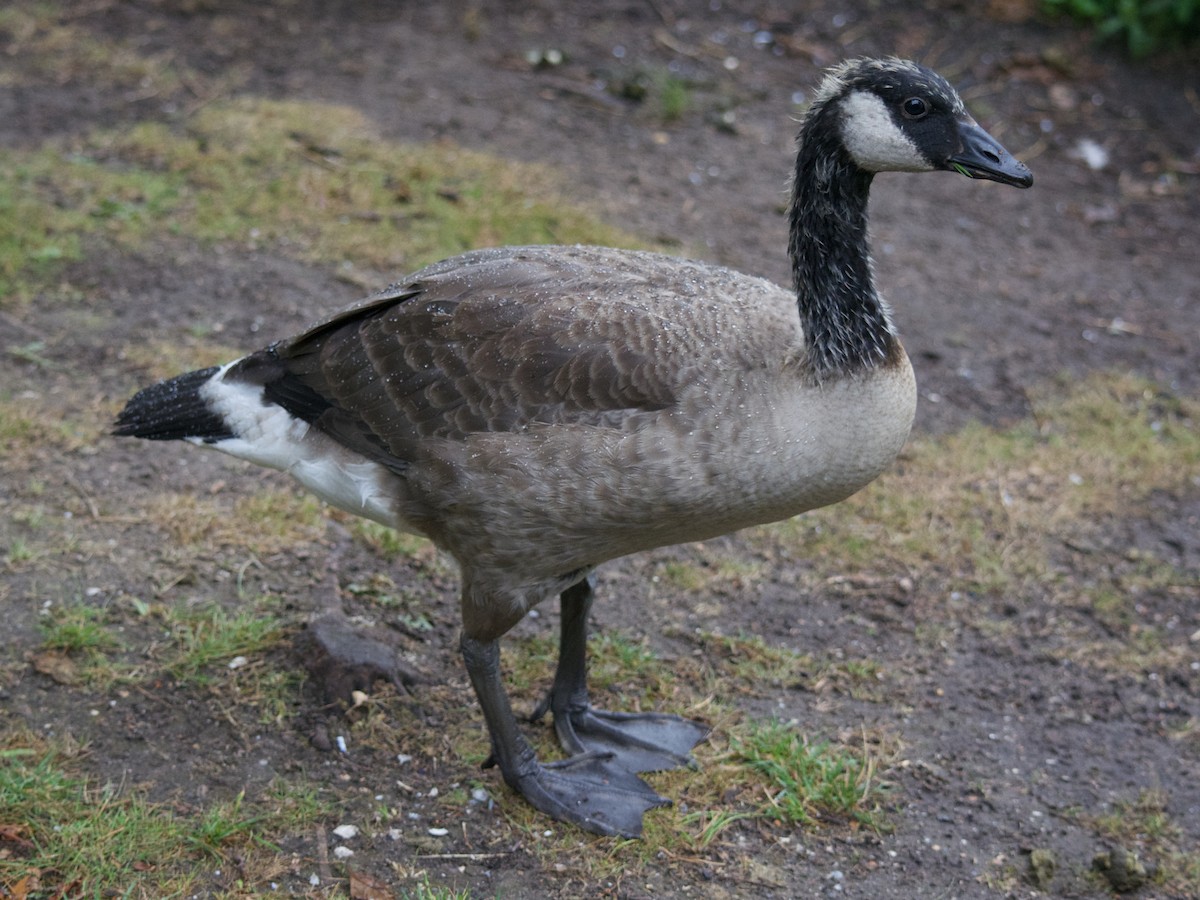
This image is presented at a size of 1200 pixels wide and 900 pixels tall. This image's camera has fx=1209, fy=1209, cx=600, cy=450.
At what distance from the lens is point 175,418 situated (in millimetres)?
3941

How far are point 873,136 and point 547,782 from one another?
7.31 feet

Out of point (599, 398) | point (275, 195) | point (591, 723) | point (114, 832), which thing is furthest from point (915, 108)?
point (275, 195)

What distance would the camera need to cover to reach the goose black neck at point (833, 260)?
3.47m

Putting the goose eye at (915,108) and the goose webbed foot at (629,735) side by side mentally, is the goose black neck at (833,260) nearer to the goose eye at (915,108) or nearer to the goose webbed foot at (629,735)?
the goose eye at (915,108)

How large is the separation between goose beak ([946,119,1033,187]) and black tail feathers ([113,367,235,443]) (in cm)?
242

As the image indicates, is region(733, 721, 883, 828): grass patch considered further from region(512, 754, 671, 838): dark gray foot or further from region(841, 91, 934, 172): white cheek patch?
region(841, 91, 934, 172): white cheek patch

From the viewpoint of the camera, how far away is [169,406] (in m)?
3.97

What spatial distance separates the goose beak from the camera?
3.39m

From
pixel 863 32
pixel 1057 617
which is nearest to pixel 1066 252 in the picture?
pixel 863 32

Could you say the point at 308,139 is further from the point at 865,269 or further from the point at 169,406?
the point at 865,269

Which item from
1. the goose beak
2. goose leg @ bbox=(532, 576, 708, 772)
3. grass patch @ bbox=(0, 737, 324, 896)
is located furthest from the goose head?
grass patch @ bbox=(0, 737, 324, 896)

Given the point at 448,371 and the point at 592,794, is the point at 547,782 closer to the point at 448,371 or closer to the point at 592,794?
the point at 592,794

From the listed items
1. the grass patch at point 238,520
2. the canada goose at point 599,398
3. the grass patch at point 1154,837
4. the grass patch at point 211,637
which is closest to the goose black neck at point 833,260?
the canada goose at point 599,398

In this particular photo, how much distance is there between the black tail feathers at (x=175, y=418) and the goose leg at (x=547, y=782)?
109cm
